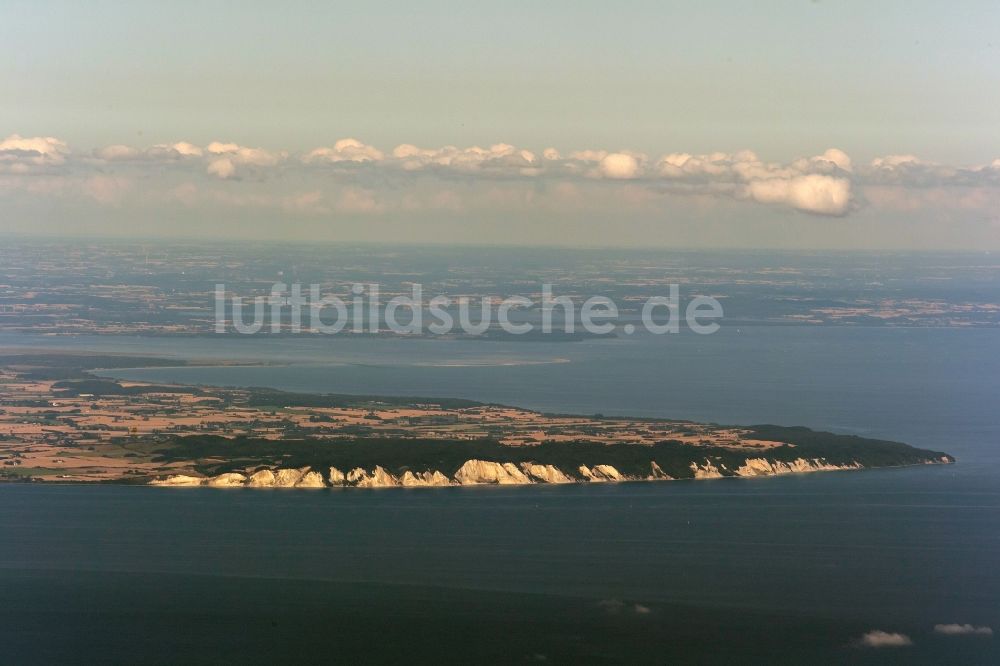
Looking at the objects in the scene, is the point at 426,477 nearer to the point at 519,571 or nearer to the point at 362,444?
the point at 362,444

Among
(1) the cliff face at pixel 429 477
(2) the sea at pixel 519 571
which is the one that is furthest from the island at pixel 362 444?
(2) the sea at pixel 519 571

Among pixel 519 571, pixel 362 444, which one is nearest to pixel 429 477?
pixel 362 444

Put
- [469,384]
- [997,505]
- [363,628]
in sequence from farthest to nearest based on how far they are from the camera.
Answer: [469,384]
[997,505]
[363,628]

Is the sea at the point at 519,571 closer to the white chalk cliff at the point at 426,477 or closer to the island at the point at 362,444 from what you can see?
the white chalk cliff at the point at 426,477

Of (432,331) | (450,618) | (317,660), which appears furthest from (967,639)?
(432,331)

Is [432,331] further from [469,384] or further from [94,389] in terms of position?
[94,389]
